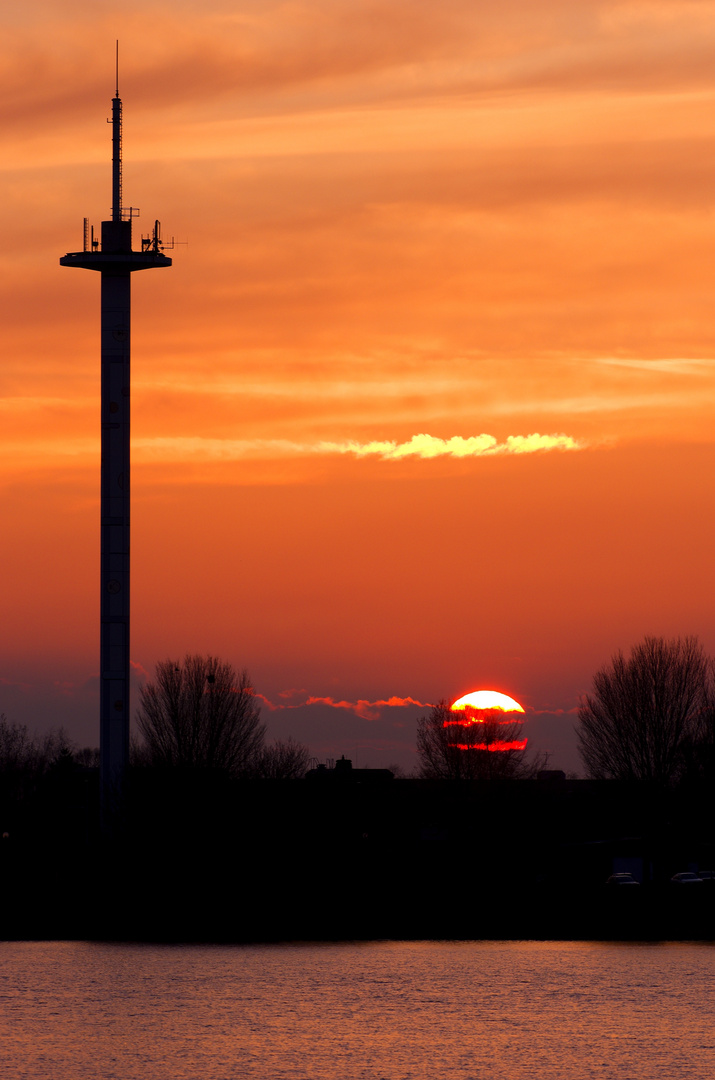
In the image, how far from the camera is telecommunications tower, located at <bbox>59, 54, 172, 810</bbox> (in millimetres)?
111375

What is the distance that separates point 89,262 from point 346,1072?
2709 inches

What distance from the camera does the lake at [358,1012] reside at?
59281mm

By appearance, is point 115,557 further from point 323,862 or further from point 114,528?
point 323,862

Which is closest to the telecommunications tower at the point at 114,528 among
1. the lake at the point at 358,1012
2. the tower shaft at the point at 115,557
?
the tower shaft at the point at 115,557

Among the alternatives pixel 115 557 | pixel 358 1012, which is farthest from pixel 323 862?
pixel 358 1012

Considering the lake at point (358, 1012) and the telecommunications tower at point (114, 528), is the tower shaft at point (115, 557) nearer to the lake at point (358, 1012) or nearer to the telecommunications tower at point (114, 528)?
the telecommunications tower at point (114, 528)

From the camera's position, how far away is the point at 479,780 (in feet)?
434

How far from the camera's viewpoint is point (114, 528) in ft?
366

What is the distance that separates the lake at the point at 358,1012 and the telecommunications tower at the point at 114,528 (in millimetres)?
19535

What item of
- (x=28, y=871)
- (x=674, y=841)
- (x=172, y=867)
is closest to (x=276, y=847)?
(x=172, y=867)

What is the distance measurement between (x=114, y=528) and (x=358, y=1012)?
4880 centimetres

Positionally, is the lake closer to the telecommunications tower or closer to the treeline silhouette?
the treeline silhouette

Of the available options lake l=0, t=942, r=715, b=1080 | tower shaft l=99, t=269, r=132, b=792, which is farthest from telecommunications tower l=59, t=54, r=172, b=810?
lake l=0, t=942, r=715, b=1080

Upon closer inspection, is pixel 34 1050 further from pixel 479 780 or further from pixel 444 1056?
pixel 479 780
